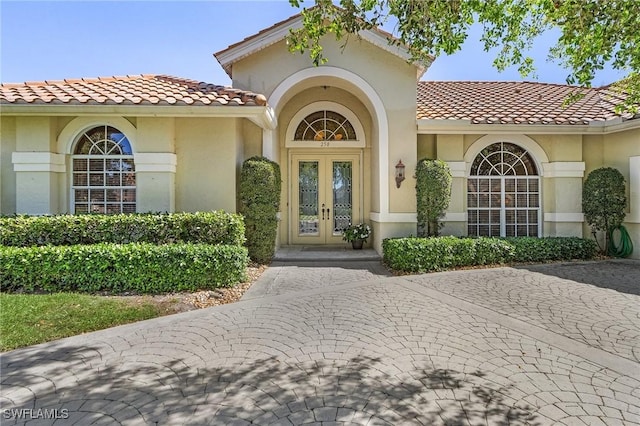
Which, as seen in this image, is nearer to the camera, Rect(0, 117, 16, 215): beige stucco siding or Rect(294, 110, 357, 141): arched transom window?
Rect(0, 117, 16, 215): beige stucco siding

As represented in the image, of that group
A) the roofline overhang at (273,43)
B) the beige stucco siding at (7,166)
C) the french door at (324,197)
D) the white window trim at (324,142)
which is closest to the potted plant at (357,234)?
the french door at (324,197)

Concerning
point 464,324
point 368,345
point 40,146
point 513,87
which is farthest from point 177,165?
point 513,87

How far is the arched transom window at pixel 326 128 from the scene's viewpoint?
11961 mm

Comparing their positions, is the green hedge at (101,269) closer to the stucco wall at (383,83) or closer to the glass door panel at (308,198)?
the stucco wall at (383,83)

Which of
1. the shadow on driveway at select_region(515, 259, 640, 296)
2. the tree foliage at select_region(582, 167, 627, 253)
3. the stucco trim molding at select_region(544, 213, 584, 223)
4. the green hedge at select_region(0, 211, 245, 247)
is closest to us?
the shadow on driveway at select_region(515, 259, 640, 296)

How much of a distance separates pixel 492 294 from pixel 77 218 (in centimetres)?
881

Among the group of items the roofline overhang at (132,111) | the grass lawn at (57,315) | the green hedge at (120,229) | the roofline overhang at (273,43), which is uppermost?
the roofline overhang at (273,43)

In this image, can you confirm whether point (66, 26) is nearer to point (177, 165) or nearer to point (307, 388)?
point (177, 165)

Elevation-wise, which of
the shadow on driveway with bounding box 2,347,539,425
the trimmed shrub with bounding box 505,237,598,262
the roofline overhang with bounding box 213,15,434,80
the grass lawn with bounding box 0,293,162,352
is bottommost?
the shadow on driveway with bounding box 2,347,539,425

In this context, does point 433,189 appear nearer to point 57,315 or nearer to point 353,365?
point 353,365

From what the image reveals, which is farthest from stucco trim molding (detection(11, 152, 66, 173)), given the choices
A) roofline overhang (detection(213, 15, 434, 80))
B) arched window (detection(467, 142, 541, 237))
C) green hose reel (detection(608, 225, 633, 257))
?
green hose reel (detection(608, 225, 633, 257))

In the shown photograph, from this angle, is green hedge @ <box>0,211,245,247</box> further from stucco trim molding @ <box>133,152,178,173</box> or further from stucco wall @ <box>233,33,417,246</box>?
stucco wall @ <box>233,33,417,246</box>

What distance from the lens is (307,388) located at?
325 cm

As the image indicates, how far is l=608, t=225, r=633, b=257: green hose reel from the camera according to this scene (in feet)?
32.3
